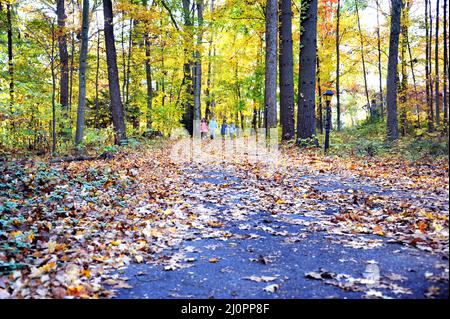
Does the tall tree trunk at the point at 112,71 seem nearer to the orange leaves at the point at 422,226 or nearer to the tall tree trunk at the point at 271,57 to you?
the tall tree trunk at the point at 271,57

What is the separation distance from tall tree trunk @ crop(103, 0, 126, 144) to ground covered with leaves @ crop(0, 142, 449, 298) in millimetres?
6550

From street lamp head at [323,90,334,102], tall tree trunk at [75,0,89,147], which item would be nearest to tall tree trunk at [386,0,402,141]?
street lamp head at [323,90,334,102]

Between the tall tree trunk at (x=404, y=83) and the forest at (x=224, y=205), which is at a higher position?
the tall tree trunk at (x=404, y=83)

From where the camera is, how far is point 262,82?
25.9 metres

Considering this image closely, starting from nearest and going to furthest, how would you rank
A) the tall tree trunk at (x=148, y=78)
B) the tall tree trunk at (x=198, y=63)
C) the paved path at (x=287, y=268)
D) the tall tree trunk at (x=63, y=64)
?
the paved path at (x=287, y=268), the tall tree trunk at (x=63, y=64), the tall tree trunk at (x=198, y=63), the tall tree trunk at (x=148, y=78)

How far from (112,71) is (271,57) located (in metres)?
6.58

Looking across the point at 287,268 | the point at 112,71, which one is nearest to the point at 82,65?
the point at 112,71

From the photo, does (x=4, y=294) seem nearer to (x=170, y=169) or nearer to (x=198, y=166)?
(x=170, y=169)

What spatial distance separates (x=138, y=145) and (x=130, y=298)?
13.6m

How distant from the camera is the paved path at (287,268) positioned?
3398 millimetres

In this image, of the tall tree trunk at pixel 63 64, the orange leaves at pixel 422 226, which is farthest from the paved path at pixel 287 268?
the tall tree trunk at pixel 63 64

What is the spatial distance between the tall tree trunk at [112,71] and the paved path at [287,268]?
11363 millimetres

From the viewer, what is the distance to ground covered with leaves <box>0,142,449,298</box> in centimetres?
362

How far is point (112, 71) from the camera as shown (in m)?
15.1
